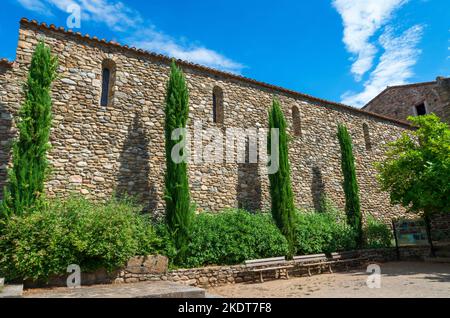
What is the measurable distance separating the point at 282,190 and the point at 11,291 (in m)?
8.14

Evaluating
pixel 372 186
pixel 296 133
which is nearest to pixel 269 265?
pixel 296 133

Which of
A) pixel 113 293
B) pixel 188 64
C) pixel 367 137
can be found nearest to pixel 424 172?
pixel 367 137

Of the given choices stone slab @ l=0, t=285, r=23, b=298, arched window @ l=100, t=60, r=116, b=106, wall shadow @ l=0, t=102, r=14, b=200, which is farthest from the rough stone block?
arched window @ l=100, t=60, r=116, b=106

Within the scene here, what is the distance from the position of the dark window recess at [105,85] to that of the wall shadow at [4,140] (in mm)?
2637

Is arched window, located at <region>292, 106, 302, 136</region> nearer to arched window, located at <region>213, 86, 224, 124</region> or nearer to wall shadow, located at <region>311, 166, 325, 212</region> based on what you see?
wall shadow, located at <region>311, 166, 325, 212</region>

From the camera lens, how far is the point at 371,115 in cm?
1675

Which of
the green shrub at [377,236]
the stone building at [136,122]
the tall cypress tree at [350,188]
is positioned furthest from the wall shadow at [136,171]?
the green shrub at [377,236]

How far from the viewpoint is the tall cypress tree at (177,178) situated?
843 centimetres

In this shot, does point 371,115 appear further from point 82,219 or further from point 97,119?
point 82,219

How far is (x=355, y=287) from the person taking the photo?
7.09m

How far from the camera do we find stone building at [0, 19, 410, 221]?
28.2ft

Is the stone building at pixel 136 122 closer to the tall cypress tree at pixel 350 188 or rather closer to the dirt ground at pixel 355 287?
the tall cypress tree at pixel 350 188

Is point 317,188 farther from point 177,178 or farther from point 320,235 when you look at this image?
point 177,178

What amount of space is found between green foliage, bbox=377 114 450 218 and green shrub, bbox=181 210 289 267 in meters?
4.97
